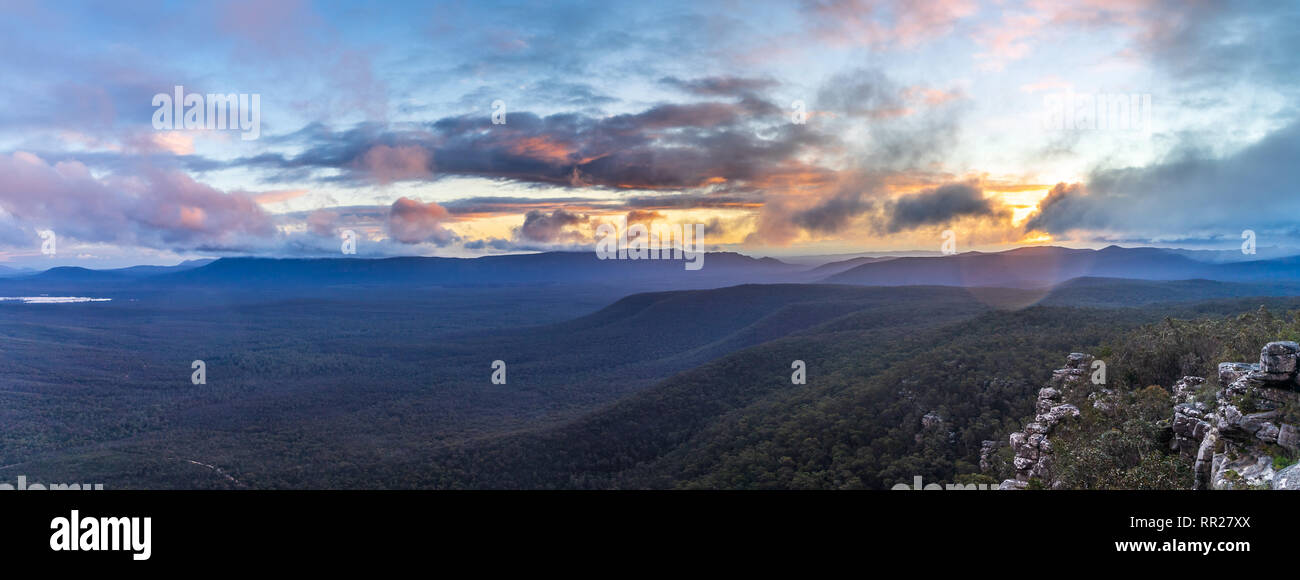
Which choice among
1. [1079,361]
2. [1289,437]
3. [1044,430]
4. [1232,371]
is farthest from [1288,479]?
[1079,361]

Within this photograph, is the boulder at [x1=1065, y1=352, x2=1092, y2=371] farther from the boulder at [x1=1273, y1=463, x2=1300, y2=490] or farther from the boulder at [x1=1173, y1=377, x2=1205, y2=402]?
the boulder at [x1=1273, y1=463, x2=1300, y2=490]

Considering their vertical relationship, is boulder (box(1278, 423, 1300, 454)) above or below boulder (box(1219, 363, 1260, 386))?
below

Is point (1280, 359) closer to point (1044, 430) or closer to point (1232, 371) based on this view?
point (1232, 371)

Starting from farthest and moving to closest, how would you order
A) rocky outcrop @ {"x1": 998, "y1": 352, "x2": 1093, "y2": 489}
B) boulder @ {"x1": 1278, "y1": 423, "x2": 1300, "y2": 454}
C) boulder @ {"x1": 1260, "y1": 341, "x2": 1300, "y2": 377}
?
rocky outcrop @ {"x1": 998, "y1": 352, "x2": 1093, "y2": 489}
boulder @ {"x1": 1260, "y1": 341, "x2": 1300, "y2": 377}
boulder @ {"x1": 1278, "y1": 423, "x2": 1300, "y2": 454}

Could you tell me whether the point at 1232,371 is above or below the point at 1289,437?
above

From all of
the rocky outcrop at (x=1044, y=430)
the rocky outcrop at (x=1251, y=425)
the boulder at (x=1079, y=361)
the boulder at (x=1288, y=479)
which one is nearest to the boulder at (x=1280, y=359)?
the rocky outcrop at (x=1251, y=425)

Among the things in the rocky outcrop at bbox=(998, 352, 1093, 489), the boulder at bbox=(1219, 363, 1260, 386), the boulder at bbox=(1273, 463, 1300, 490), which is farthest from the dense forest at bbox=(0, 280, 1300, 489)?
the boulder at bbox=(1273, 463, 1300, 490)
